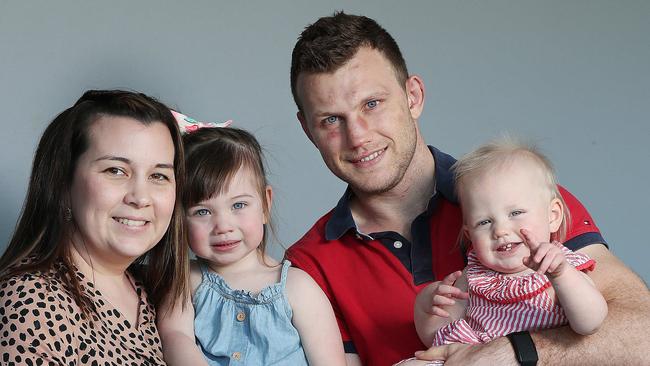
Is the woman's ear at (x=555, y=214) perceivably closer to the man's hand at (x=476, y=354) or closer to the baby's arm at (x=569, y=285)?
the baby's arm at (x=569, y=285)

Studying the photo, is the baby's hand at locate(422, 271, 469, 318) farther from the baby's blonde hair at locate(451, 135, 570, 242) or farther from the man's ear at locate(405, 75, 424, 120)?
the man's ear at locate(405, 75, 424, 120)

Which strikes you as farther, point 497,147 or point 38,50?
A: point 38,50

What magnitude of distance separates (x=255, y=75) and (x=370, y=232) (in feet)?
3.50

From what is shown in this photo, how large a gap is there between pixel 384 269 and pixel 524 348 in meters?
0.56

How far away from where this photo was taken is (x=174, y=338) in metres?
2.40

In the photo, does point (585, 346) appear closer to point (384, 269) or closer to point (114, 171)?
point (384, 269)

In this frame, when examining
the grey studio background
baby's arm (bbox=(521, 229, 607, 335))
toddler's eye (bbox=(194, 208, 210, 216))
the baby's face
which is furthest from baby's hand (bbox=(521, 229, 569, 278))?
the grey studio background

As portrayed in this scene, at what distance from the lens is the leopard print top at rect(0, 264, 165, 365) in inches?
79.2

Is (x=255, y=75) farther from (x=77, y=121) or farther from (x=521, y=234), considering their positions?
(x=521, y=234)

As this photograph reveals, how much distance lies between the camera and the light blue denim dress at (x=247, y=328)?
2.40 metres

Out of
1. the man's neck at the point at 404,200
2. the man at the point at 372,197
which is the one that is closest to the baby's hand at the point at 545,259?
the man at the point at 372,197

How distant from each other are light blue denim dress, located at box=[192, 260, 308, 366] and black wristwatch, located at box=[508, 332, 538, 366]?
1.75 ft

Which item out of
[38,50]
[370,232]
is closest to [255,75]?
[38,50]

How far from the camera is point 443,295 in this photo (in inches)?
91.5
